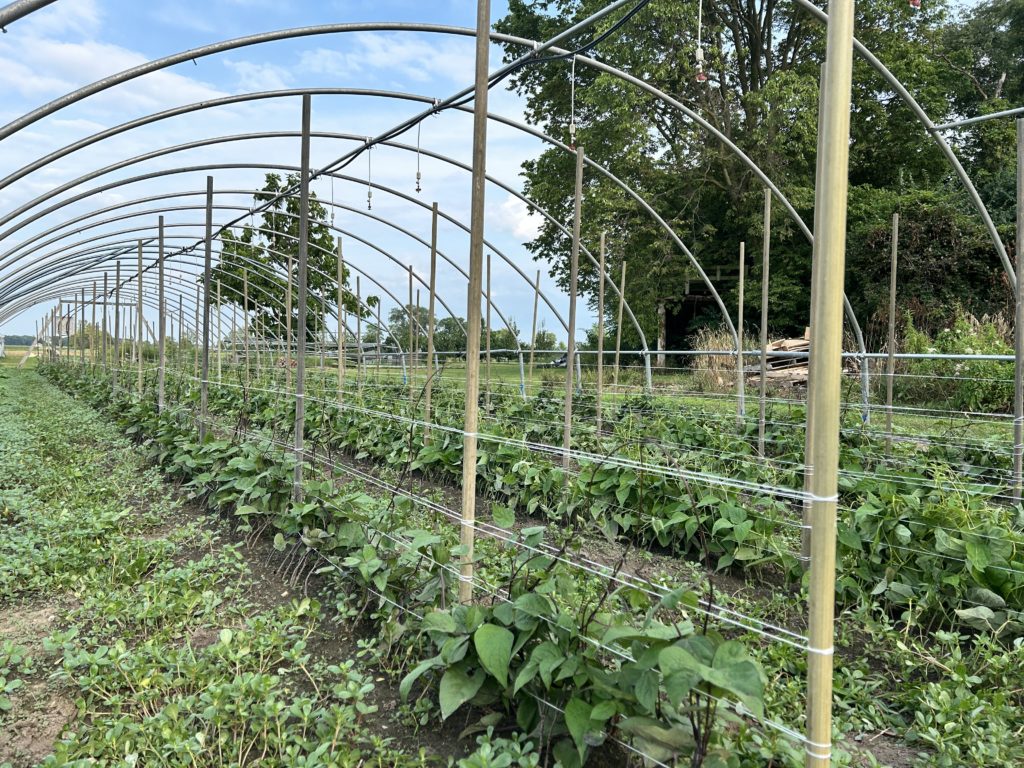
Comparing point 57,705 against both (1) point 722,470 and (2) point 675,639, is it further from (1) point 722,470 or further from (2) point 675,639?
(1) point 722,470

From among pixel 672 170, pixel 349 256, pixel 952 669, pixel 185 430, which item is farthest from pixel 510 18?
pixel 952 669

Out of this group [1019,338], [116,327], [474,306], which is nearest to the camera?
[474,306]

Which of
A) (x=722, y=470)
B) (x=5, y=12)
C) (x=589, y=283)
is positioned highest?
(x=589, y=283)

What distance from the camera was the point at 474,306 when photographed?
9.18 ft

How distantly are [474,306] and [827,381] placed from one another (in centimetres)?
148

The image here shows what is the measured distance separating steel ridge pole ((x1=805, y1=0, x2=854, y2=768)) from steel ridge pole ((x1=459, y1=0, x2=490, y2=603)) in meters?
1.35

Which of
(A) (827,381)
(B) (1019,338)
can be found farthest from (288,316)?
(A) (827,381)

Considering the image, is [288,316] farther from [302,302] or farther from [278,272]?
[278,272]

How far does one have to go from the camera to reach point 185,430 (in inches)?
272

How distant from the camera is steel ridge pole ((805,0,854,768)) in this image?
1.70 meters

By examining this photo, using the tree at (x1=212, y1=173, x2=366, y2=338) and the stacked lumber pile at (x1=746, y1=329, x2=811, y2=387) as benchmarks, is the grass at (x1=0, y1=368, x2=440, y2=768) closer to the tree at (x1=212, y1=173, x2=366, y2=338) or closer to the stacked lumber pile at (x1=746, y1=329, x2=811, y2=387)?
the tree at (x1=212, y1=173, x2=366, y2=338)

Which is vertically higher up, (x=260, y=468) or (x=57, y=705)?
(x=260, y=468)

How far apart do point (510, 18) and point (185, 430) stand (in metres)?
21.2

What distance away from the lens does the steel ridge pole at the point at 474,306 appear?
2.77 meters
